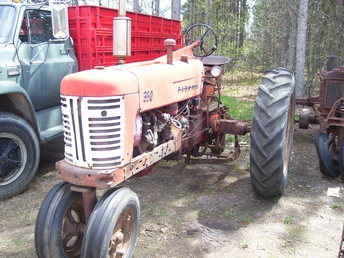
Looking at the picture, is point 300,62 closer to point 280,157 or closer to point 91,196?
point 280,157

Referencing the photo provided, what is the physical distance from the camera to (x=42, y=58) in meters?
5.12

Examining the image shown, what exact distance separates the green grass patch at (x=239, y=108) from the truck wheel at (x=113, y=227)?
16.8 ft

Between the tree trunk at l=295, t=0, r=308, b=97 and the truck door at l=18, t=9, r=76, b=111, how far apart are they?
210 inches

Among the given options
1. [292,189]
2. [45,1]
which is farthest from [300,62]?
[45,1]

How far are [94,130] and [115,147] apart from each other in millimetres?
190

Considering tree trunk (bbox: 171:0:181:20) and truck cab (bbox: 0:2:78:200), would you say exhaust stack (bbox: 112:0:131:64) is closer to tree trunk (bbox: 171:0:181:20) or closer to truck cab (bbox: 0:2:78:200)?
truck cab (bbox: 0:2:78:200)

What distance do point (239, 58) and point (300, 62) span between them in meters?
5.57

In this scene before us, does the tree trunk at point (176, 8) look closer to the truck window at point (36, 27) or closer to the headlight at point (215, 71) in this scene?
the truck window at point (36, 27)

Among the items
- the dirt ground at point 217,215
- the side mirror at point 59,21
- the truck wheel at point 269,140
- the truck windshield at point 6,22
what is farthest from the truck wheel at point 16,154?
the truck wheel at point 269,140

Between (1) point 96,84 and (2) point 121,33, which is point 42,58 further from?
(1) point 96,84

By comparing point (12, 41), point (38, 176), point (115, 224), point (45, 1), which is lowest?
point (38, 176)

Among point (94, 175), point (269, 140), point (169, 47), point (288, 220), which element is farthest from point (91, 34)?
point (288, 220)

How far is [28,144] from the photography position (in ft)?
15.0

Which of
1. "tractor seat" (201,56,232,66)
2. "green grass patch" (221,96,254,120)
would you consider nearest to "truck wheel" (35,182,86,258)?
"tractor seat" (201,56,232,66)
